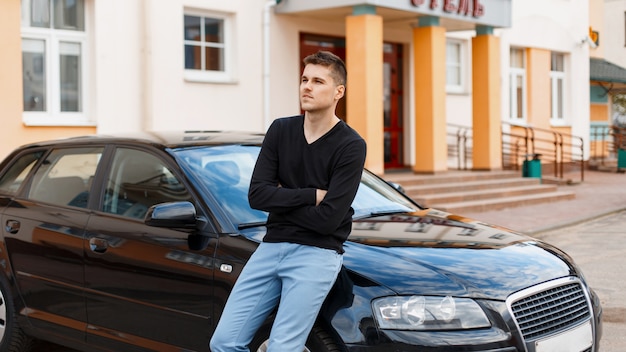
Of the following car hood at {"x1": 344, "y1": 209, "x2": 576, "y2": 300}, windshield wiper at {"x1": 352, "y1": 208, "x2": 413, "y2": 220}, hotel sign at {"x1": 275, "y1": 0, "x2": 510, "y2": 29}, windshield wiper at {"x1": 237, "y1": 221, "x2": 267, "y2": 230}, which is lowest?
car hood at {"x1": 344, "y1": 209, "x2": 576, "y2": 300}

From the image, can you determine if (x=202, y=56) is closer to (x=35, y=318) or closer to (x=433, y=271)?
(x=35, y=318)

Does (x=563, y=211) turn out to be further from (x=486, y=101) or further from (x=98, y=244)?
(x=98, y=244)

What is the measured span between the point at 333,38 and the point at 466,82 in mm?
4944

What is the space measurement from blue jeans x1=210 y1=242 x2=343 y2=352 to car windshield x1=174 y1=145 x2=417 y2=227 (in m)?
0.79

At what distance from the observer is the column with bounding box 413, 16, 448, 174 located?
1688cm

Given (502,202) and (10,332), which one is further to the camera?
(502,202)

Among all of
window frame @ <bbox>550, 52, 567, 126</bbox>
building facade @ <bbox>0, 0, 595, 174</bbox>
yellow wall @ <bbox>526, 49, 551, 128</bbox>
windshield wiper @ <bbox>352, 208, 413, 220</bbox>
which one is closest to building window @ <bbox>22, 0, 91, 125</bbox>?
building facade @ <bbox>0, 0, 595, 174</bbox>

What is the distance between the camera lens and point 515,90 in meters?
23.5

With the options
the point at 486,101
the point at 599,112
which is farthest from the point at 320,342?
the point at 599,112

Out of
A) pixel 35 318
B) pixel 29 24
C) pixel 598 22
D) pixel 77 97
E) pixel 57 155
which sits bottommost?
pixel 35 318

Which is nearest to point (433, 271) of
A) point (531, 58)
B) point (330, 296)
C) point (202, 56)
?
point (330, 296)

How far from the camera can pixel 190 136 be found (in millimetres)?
5602

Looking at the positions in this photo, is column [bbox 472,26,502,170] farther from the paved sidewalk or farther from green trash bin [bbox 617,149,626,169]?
green trash bin [bbox 617,149,626,169]

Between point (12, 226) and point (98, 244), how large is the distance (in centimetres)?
100
